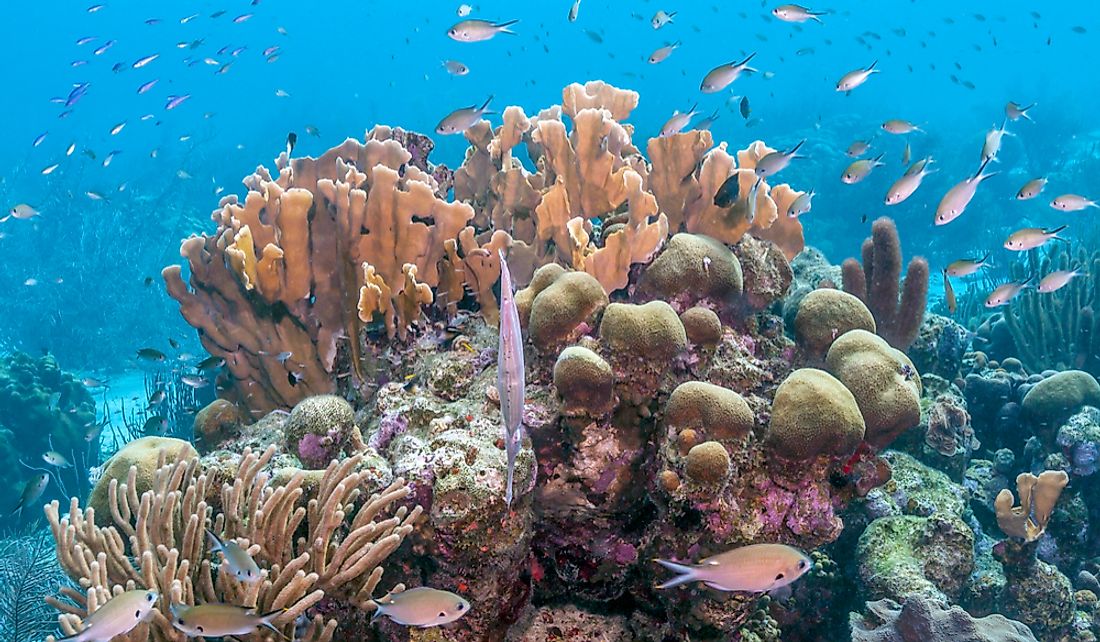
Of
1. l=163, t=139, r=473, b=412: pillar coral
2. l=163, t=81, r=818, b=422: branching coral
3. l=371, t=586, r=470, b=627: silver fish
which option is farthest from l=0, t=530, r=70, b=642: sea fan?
l=371, t=586, r=470, b=627: silver fish

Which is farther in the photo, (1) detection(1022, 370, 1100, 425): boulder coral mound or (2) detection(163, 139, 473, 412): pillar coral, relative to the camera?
(1) detection(1022, 370, 1100, 425): boulder coral mound

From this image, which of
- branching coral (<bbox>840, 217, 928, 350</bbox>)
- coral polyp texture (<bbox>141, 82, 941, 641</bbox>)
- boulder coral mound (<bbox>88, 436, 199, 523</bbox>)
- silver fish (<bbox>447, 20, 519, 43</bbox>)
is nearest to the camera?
coral polyp texture (<bbox>141, 82, 941, 641</bbox>)

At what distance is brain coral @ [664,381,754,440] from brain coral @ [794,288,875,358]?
1313 millimetres

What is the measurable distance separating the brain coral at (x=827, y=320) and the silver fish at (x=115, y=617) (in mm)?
3866

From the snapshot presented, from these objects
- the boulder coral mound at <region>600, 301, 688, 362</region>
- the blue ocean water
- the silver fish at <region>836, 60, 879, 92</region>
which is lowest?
the blue ocean water

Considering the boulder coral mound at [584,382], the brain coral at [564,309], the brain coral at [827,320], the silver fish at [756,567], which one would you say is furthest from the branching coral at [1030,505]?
the brain coral at [564,309]

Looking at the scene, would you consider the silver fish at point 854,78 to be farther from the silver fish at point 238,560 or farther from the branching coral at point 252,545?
the silver fish at point 238,560

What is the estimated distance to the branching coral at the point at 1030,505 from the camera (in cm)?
436

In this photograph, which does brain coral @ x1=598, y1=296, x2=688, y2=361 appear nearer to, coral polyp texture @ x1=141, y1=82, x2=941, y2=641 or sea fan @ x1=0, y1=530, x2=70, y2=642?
coral polyp texture @ x1=141, y1=82, x2=941, y2=641

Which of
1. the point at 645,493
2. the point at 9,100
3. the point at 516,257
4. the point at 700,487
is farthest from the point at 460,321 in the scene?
the point at 9,100

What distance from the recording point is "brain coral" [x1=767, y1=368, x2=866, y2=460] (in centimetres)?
308

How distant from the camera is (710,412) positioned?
3109mm

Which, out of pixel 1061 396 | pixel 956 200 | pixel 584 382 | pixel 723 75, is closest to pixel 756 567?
pixel 584 382

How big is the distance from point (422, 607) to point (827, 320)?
3151 millimetres
